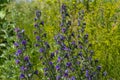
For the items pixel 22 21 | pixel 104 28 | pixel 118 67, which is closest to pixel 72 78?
pixel 118 67

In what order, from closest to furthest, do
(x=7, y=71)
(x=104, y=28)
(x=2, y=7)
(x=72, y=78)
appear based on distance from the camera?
(x=72, y=78) < (x=104, y=28) < (x=7, y=71) < (x=2, y=7)

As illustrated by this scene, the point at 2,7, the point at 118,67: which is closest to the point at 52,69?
the point at 118,67

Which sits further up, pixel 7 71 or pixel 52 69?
pixel 52 69

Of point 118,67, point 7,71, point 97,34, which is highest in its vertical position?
point 97,34

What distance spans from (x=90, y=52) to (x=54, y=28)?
1.88 meters

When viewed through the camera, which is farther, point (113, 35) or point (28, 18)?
point (28, 18)

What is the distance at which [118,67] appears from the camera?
487 centimetres

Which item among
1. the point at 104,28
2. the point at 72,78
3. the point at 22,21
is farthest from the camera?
the point at 22,21

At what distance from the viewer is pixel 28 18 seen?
8.16 m

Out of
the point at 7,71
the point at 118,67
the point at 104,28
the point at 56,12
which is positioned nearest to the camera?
the point at 118,67

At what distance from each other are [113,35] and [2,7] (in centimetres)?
453

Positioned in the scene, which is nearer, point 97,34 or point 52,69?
point 52,69

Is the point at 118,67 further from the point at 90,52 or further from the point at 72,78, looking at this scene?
the point at 72,78

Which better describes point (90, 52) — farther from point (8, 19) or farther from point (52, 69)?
point (8, 19)
